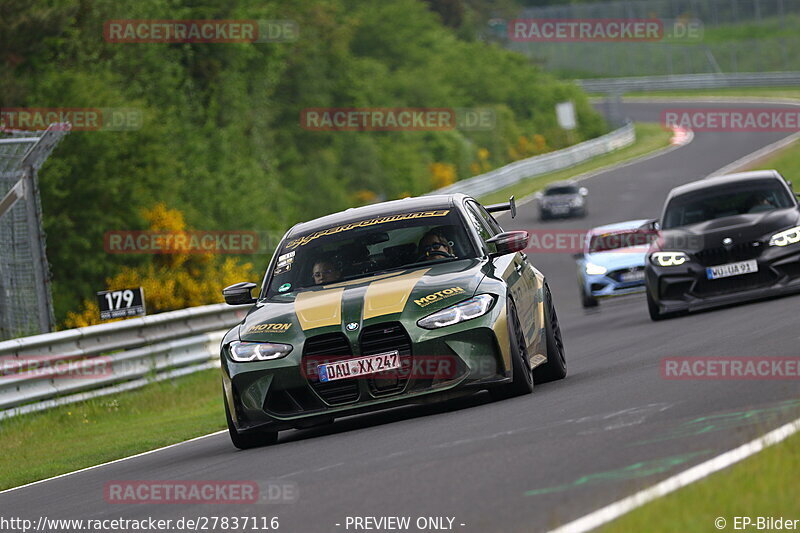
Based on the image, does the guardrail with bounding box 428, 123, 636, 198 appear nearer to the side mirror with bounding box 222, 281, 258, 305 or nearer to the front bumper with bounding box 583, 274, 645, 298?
the front bumper with bounding box 583, 274, 645, 298

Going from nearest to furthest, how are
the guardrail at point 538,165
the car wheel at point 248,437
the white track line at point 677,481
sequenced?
the white track line at point 677,481 → the car wheel at point 248,437 → the guardrail at point 538,165

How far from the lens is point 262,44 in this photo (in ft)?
179

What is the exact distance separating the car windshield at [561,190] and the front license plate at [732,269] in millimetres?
33226

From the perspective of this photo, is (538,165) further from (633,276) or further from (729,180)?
(729,180)

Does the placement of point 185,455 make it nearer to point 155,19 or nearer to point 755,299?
point 755,299

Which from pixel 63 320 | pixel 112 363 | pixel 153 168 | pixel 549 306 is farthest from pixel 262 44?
pixel 549 306

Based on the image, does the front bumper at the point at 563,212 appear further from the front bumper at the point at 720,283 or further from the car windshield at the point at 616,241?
the front bumper at the point at 720,283

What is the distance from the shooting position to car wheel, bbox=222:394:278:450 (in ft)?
35.0

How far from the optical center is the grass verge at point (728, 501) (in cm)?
555

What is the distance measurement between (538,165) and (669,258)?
50157 mm

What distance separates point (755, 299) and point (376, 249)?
7.19 meters

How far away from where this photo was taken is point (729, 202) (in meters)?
17.8

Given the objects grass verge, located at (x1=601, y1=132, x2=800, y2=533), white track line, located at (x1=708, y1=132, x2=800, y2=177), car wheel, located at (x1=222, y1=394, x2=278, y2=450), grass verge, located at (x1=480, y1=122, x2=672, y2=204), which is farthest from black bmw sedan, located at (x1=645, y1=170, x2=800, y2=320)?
grass verge, located at (x1=480, y1=122, x2=672, y2=204)

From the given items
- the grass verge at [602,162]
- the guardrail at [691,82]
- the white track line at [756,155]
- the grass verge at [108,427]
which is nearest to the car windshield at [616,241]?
the grass verge at [108,427]
